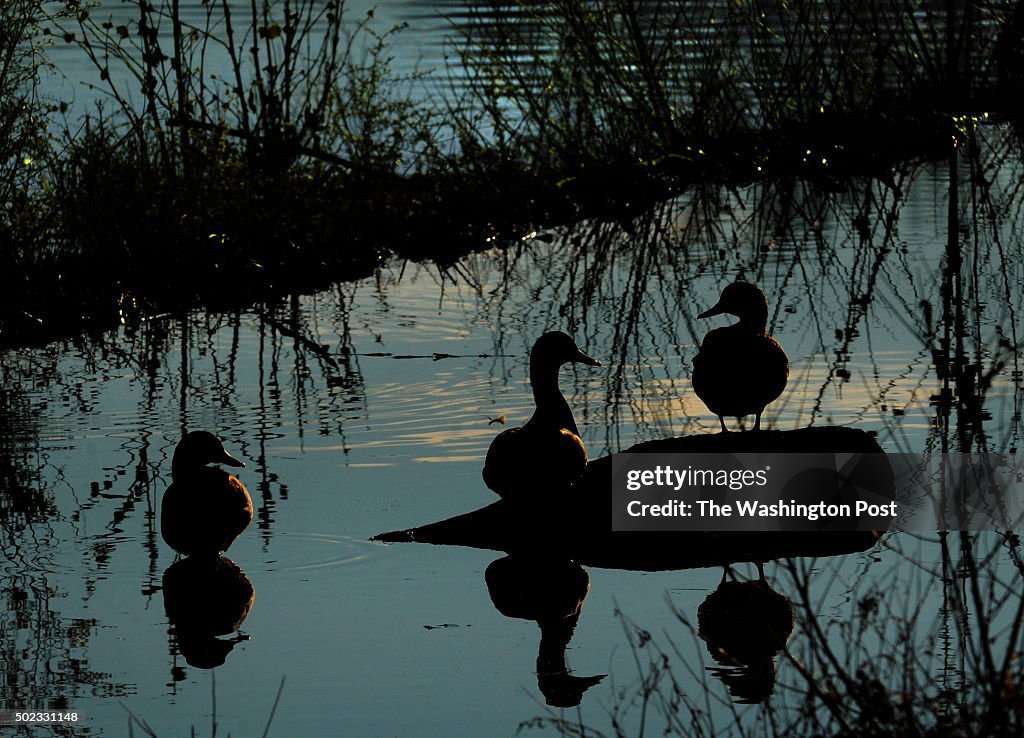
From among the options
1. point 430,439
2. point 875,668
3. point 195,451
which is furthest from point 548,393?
point 875,668

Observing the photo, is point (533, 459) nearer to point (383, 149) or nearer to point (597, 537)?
point (597, 537)

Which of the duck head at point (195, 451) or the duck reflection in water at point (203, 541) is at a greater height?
Result: the duck head at point (195, 451)

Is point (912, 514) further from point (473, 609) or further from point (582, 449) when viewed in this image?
point (473, 609)

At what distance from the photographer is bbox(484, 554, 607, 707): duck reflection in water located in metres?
4.72

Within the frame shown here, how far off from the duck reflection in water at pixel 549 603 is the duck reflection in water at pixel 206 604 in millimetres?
851

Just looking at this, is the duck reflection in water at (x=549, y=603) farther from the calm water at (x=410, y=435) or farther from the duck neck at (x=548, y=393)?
the duck neck at (x=548, y=393)

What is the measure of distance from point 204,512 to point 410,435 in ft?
5.65

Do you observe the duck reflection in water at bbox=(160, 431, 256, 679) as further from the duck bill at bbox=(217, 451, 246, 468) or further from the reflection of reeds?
the reflection of reeds

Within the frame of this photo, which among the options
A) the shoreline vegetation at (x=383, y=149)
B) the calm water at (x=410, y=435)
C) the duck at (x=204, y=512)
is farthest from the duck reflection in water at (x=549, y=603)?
the shoreline vegetation at (x=383, y=149)

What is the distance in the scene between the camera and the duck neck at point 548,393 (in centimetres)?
708

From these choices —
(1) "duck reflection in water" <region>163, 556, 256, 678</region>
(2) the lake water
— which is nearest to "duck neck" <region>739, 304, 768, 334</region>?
(2) the lake water

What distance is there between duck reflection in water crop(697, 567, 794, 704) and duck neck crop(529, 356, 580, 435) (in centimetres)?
147

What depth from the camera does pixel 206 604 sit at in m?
5.57

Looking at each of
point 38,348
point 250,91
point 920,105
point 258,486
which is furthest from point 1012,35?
point 258,486
